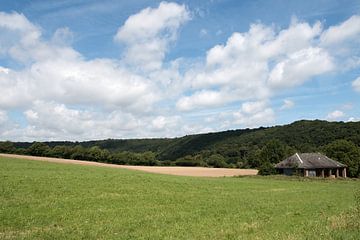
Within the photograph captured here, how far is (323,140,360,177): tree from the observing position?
308 feet

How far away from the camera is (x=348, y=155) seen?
94125 mm

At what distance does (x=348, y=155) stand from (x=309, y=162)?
11.7 m

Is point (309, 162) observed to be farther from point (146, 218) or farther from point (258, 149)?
point (146, 218)

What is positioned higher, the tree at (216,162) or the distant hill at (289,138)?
the distant hill at (289,138)

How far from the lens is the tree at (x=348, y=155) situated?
308ft

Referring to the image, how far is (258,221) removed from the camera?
61.7ft

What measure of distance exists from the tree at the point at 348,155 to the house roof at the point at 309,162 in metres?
3.26

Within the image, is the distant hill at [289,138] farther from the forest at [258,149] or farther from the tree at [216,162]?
the tree at [216,162]

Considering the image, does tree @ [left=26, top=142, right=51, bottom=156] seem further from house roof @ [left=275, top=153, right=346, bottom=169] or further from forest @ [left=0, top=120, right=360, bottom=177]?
house roof @ [left=275, top=153, right=346, bottom=169]

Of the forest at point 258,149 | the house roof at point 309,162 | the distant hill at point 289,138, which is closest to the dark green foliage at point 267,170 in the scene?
the forest at point 258,149

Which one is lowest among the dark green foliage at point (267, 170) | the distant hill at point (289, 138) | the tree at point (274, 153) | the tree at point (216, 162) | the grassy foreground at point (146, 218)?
the grassy foreground at point (146, 218)

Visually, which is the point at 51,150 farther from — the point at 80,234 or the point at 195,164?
the point at 80,234

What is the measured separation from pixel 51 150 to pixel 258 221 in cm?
10429

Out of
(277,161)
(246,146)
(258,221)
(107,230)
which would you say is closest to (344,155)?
(277,161)
